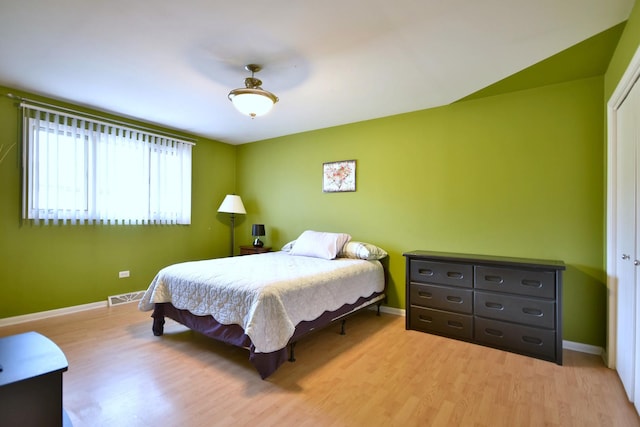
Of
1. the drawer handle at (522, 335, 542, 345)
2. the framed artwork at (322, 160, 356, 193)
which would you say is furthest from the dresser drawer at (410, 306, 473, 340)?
the framed artwork at (322, 160, 356, 193)

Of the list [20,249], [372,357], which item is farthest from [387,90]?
[20,249]

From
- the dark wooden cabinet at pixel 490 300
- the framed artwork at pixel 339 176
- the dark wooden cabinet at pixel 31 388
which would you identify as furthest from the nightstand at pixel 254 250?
the dark wooden cabinet at pixel 31 388

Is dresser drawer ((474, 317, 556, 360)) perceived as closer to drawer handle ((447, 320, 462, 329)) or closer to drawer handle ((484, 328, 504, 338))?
drawer handle ((484, 328, 504, 338))

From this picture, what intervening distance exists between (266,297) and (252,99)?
1.54m

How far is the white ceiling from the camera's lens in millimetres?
1784

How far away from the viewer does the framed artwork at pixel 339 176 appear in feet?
13.0

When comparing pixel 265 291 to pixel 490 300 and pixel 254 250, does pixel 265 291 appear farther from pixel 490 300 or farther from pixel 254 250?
pixel 254 250

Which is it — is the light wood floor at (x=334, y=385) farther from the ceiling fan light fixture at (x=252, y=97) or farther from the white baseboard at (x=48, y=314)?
the ceiling fan light fixture at (x=252, y=97)

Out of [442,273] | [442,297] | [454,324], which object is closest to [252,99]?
[442,273]

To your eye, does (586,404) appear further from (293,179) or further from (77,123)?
(77,123)

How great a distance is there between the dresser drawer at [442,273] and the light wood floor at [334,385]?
1.79ft

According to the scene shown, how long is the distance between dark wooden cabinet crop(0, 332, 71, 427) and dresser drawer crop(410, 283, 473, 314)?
2.74m

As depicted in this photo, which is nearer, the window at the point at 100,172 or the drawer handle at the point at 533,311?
the drawer handle at the point at 533,311

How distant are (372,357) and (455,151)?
89.4 inches
